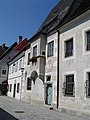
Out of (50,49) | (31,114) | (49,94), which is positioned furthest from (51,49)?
(31,114)

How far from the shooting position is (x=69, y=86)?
569 inches

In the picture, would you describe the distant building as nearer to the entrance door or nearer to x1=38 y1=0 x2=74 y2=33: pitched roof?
the entrance door

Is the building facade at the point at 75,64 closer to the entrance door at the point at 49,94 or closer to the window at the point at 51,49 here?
the window at the point at 51,49

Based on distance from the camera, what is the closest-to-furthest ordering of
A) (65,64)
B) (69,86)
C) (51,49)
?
(69,86)
(65,64)
(51,49)

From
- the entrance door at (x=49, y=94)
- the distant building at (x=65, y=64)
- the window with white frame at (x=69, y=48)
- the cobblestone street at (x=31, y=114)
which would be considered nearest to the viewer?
the cobblestone street at (x=31, y=114)

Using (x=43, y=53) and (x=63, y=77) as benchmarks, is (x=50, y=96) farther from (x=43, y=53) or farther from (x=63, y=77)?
(x=43, y=53)

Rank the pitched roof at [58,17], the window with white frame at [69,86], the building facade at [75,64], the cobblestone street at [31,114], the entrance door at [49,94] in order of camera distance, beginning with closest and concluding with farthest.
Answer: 1. the cobblestone street at [31,114]
2. the building facade at [75,64]
3. the window with white frame at [69,86]
4. the entrance door at [49,94]
5. the pitched roof at [58,17]

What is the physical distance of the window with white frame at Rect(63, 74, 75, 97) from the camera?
1406 centimetres

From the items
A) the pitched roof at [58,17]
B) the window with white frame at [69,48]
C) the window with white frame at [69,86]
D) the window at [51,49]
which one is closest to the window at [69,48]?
the window with white frame at [69,48]

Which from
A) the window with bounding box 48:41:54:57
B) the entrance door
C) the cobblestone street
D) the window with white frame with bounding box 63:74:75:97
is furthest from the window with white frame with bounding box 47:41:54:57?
the cobblestone street

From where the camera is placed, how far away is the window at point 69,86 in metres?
14.1

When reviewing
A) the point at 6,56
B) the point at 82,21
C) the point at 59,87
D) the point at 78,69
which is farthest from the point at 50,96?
the point at 6,56

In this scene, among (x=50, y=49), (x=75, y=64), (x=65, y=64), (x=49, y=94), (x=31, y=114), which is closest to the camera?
(x=31, y=114)

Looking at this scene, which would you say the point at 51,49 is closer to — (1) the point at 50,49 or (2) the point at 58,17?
(1) the point at 50,49
